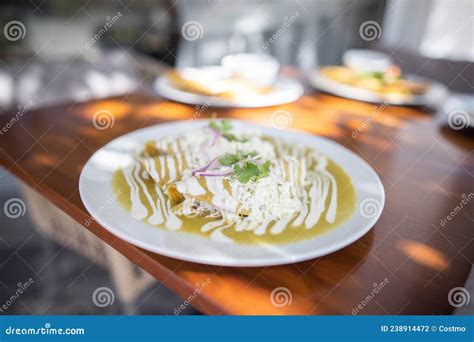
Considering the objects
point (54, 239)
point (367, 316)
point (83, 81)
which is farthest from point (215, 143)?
point (83, 81)

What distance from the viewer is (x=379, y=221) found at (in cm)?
88

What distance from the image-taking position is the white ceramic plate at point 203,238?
69cm

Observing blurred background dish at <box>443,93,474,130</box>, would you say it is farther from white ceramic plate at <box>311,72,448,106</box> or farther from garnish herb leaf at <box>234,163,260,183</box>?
garnish herb leaf at <box>234,163,260,183</box>

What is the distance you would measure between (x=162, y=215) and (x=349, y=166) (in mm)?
511

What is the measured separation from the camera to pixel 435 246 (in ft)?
2.68

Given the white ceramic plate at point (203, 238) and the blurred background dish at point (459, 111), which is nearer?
the white ceramic plate at point (203, 238)

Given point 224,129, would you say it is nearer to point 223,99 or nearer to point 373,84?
point 223,99

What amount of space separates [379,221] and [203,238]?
40cm

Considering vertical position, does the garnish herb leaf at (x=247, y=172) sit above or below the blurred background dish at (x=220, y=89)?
below

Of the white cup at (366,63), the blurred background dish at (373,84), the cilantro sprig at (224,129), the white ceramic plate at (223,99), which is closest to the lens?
the cilantro sprig at (224,129)

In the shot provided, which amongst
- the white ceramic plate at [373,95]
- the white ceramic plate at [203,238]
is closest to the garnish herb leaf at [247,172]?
the white ceramic plate at [203,238]

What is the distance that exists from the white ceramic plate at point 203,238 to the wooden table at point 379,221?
0.03m

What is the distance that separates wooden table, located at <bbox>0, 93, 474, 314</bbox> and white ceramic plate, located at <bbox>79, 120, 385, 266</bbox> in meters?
0.03

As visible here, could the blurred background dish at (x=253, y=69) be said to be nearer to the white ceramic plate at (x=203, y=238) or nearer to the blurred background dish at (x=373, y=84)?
the blurred background dish at (x=373, y=84)
